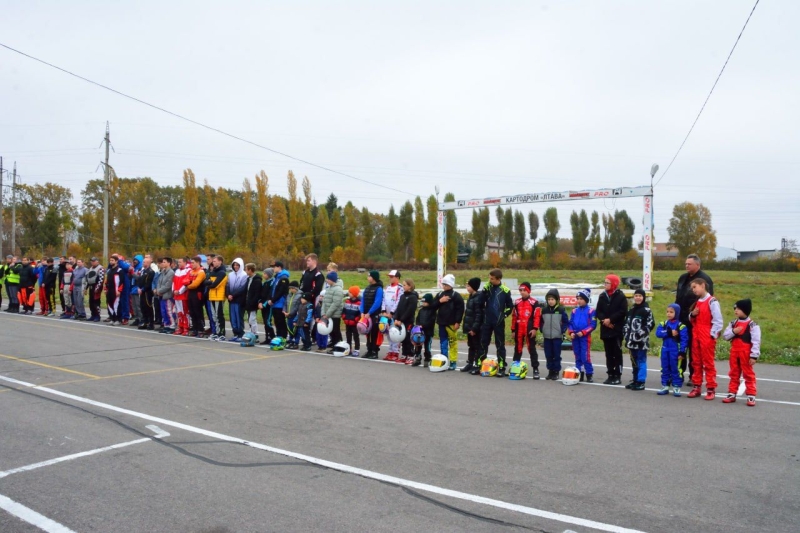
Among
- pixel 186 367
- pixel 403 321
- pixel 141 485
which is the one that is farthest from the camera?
pixel 403 321

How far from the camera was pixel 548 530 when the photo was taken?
4.29 m

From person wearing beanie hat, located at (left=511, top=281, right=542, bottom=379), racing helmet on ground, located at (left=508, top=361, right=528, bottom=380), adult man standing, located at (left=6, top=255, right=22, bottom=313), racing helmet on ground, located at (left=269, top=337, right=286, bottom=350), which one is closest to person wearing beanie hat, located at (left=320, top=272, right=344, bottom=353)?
racing helmet on ground, located at (left=269, top=337, right=286, bottom=350)

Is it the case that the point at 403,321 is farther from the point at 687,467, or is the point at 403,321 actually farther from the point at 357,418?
the point at 687,467

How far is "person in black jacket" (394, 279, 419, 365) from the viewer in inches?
483

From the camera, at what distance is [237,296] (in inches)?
582

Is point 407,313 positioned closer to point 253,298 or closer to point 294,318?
point 294,318

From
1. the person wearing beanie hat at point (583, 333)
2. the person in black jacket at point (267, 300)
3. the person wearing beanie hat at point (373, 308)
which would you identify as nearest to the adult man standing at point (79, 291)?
the person in black jacket at point (267, 300)

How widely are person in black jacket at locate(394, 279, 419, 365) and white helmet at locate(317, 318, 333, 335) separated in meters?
1.66

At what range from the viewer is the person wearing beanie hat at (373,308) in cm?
1279

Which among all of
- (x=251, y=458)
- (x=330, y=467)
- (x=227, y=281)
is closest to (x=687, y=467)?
(x=330, y=467)

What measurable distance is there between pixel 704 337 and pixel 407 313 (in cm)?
554

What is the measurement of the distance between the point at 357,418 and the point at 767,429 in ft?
16.2

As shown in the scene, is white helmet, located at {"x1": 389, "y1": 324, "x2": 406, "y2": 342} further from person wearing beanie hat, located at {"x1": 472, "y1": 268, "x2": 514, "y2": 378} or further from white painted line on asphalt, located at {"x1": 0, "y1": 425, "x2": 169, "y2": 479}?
white painted line on asphalt, located at {"x1": 0, "y1": 425, "x2": 169, "y2": 479}

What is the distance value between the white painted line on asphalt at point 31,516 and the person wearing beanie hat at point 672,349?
318 inches
